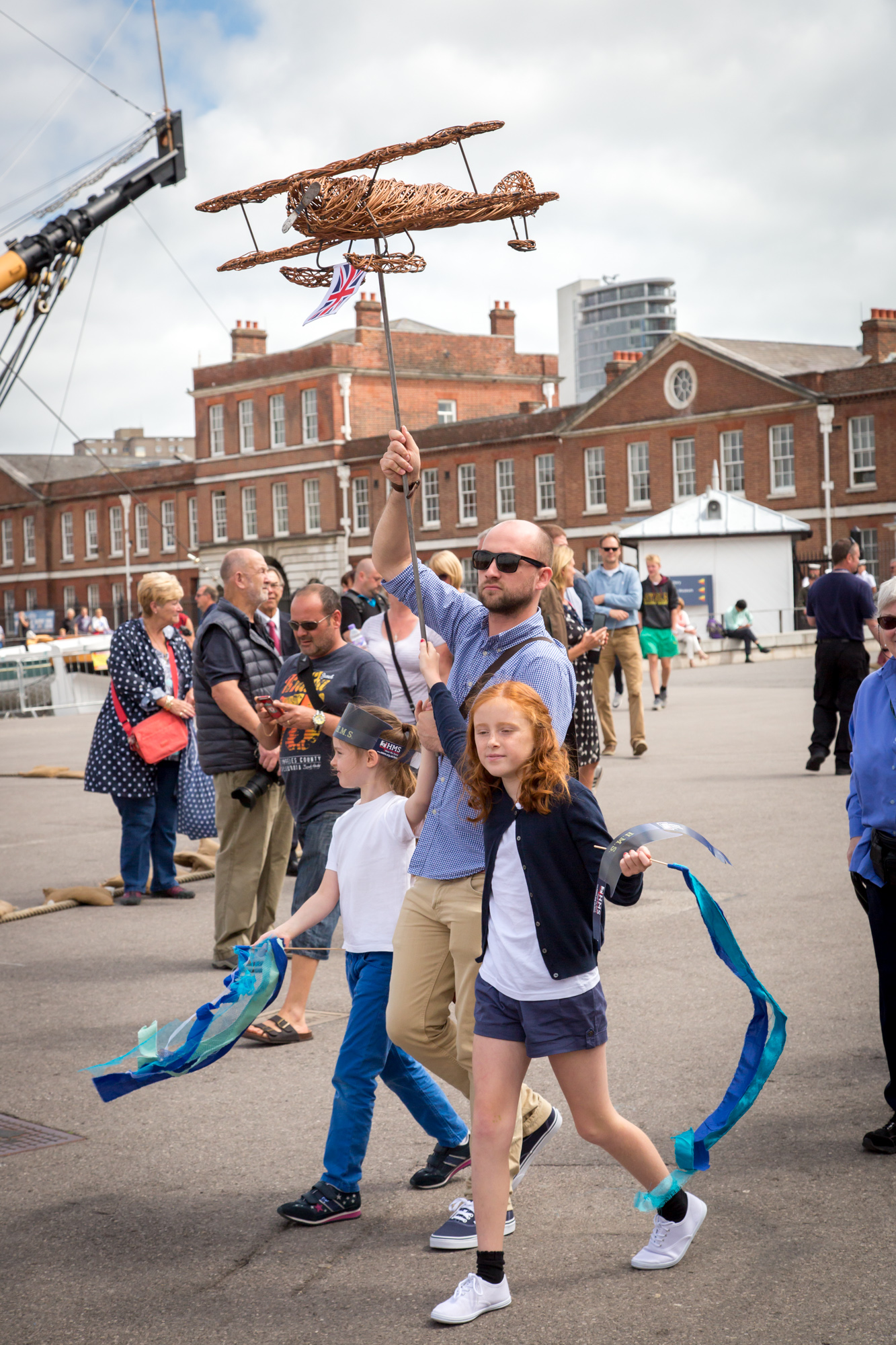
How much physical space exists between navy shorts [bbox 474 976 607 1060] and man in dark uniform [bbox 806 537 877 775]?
9.50m

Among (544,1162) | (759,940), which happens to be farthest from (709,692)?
(544,1162)

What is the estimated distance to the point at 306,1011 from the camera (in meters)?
6.09

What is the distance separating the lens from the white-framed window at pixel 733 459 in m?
49.3

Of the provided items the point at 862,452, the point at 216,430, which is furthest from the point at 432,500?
the point at 862,452

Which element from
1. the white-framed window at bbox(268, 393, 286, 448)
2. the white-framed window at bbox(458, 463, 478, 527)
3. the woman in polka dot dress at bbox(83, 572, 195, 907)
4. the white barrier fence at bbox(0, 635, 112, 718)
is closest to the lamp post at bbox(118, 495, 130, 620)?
the white-framed window at bbox(268, 393, 286, 448)

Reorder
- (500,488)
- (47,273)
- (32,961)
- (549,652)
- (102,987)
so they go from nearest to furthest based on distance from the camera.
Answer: (549,652) < (102,987) < (32,961) < (47,273) < (500,488)

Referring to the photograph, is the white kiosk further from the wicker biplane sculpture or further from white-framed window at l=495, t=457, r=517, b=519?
the wicker biplane sculpture

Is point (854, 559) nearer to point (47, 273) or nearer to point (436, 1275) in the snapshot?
point (436, 1275)

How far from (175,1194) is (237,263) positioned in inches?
115

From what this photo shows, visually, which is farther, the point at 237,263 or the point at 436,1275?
the point at 237,263

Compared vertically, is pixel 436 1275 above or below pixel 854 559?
below

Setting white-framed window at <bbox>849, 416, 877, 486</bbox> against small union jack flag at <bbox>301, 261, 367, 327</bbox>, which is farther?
white-framed window at <bbox>849, 416, 877, 486</bbox>

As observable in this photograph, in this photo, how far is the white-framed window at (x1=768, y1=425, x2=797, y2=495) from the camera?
4794 cm

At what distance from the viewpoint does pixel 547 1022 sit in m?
3.35
